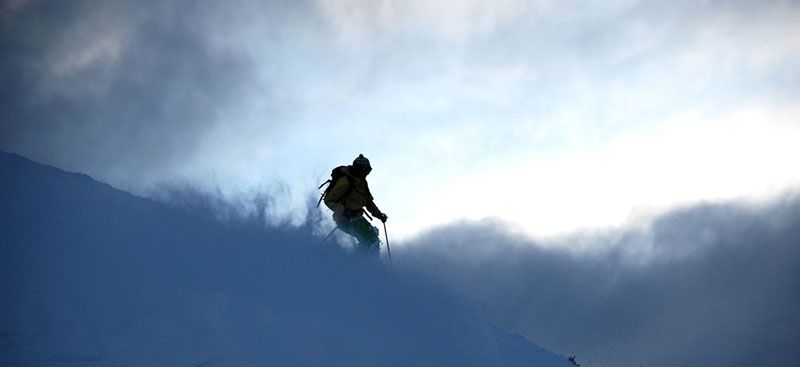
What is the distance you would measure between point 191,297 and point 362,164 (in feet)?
22.0

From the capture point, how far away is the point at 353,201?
14461mm

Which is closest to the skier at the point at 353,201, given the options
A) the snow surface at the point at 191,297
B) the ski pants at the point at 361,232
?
the ski pants at the point at 361,232

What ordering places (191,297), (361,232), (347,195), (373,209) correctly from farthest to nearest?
(373,209)
(347,195)
(361,232)
(191,297)

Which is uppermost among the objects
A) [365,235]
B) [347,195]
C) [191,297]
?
[347,195]

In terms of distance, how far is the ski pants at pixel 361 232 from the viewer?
46.0 ft

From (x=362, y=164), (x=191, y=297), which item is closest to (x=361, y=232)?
(x=362, y=164)

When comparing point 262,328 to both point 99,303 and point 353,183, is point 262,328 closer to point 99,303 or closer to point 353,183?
point 99,303

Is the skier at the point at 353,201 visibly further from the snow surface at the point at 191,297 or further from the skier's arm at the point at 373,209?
the snow surface at the point at 191,297

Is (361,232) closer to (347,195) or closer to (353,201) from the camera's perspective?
(353,201)

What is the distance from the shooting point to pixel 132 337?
7.25m

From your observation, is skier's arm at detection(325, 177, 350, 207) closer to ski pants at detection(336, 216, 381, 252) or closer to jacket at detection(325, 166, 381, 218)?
jacket at detection(325, 166, 381, 218)

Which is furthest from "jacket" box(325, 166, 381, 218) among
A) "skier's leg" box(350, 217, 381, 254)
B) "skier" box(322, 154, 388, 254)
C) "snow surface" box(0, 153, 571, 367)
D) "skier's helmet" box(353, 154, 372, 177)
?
"snow surface" box(0, 153, 571, 367)

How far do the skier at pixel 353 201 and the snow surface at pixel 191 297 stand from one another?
1.82m

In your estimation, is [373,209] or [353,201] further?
[373,209]
